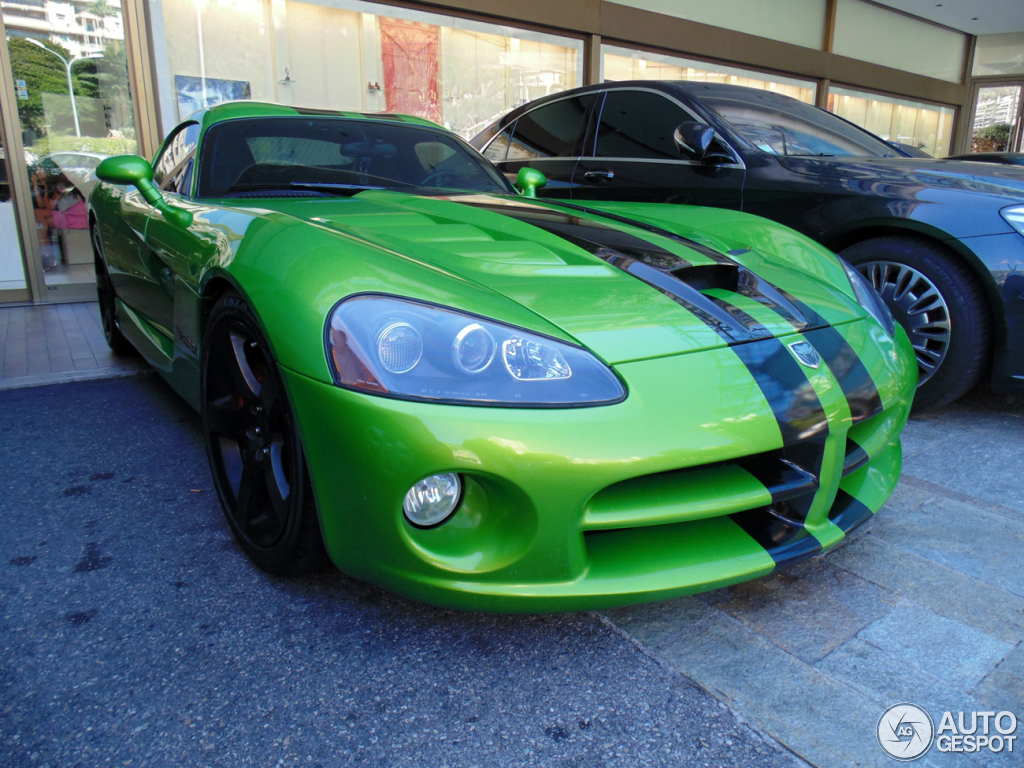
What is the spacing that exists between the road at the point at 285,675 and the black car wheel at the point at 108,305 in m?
1.98

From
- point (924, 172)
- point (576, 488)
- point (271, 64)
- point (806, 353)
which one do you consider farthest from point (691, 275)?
point (271, 64)

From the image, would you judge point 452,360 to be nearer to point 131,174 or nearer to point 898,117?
point 131,174

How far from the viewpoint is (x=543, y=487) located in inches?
50.9

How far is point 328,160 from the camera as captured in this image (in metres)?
2.62

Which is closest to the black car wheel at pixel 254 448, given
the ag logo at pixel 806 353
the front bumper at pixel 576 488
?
the front bumper at pixel 576 488

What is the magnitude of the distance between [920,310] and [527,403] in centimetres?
233

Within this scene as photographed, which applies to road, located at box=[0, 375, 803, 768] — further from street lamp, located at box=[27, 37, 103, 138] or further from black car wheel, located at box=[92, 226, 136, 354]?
street lamp, located at box=[27, 37, 103, 138]

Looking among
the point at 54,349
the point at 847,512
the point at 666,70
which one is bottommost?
the point at 54,349

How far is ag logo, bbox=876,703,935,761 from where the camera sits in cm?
125

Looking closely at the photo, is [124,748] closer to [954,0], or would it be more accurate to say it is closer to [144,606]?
[144,606]

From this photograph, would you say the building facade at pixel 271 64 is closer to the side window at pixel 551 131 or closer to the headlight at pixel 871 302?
the side window at pixel 551 131

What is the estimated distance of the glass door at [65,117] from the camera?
557 centimetres

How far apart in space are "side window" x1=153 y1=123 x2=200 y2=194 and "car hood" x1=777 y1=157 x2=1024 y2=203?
8.32ft

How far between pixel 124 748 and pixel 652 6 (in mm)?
8645
